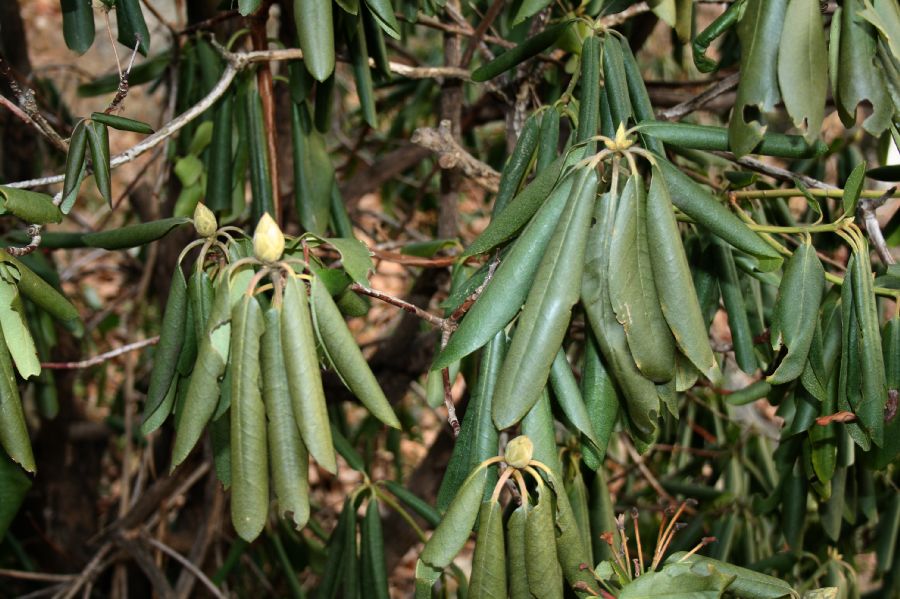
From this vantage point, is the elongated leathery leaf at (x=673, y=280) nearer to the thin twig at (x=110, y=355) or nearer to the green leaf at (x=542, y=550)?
the green leaf at (x=542, y=550)

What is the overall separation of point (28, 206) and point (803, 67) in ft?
2.10

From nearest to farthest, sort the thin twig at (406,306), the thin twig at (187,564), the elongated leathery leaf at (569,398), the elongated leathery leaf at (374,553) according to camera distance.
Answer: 1. the elongated leathery leaf at (569,398)
2. the thin twig at (406,306)
3. the elongated leathery leaf at (374,553)
4. the thin twig at (187,564)

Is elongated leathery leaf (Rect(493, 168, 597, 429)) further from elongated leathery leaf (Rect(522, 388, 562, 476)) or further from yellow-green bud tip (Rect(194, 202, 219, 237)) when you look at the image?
yellow-green bud tip (Rect(194, 202, 219, 237))

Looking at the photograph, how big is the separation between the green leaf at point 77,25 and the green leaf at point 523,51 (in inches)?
17.2

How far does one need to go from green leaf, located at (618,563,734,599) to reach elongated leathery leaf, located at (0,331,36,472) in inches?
19.6

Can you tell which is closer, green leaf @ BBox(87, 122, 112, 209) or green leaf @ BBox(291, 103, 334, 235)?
green leaf @ BBox(87, 122, 112, 209)

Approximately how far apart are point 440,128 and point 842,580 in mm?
835

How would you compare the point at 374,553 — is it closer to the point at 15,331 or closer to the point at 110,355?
the point at 110,355

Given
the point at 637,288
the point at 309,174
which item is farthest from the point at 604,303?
the point at 309,174

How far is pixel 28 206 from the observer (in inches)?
31.5

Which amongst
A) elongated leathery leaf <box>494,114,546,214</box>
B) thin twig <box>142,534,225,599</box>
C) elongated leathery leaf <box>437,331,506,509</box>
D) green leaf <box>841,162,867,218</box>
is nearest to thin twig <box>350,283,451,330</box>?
elongated leathery leaf <box>437,331,506,509</box>

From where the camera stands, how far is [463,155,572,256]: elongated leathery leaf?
2.53ft

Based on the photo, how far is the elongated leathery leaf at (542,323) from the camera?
695mm

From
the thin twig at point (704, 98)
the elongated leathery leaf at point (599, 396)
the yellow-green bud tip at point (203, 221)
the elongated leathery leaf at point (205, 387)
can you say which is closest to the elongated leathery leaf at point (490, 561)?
the elongated leathery leaf at point (599, 396)
